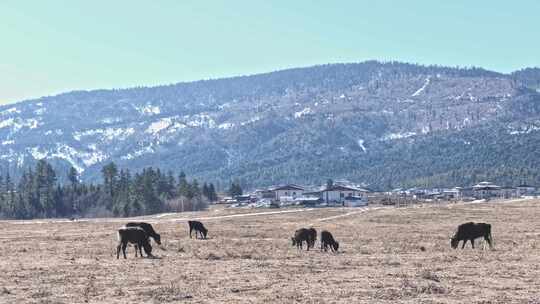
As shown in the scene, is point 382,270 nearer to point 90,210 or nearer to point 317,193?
point 90,210

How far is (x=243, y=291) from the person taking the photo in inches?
990

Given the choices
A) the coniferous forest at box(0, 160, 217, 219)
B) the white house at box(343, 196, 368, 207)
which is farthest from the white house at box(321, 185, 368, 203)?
the coniferous forest at box(0, 160, 217, 219)

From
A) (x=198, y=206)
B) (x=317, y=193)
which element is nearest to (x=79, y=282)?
(x=198, y=206)

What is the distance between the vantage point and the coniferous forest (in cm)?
14425

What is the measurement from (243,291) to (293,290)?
1.62m

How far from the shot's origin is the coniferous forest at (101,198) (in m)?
144

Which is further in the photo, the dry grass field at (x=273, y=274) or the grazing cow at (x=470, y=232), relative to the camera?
the grazing cow at (x=470, y=232)

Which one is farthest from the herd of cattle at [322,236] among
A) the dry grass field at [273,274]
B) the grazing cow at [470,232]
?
the dry grass field at [273,274]

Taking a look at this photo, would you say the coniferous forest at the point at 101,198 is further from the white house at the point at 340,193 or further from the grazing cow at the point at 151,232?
the grazing cow at the point at 151,232

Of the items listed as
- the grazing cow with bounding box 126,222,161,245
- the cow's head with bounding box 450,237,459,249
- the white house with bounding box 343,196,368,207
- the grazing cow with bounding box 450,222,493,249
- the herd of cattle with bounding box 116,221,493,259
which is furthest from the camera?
the white house with bounding box 343,196,368,207

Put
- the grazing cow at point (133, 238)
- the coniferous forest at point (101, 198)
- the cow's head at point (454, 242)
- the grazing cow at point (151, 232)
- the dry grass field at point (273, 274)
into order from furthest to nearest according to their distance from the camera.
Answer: the coniferous forest at point (101, 198) → the grazing cow at point (151, 232) → the cow's head at point (454, 242) → the grazing cow at point (133, 238) → the dry grass field at point (273, 274)

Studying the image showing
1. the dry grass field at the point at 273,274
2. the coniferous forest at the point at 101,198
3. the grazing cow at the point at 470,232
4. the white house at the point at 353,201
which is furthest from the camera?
the white house at the point at 353,201

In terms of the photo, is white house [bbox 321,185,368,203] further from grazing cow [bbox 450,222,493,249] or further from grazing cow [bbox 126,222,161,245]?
grazing cow [bbox 450,222,493,249]

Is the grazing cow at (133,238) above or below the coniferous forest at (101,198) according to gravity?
below
